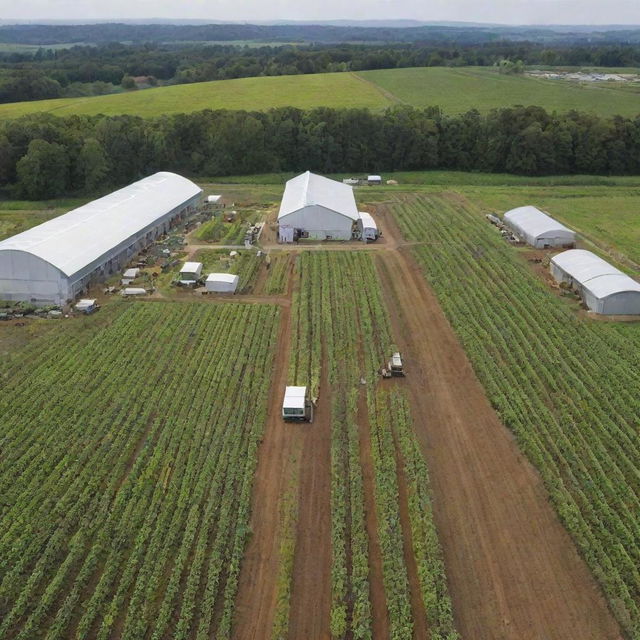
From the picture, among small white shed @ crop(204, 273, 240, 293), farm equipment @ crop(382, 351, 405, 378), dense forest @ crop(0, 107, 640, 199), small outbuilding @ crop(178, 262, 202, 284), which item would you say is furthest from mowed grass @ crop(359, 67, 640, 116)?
farm equipment @ crop(382, 351, 405, 378)

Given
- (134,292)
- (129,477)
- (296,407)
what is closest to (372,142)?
(134,292)

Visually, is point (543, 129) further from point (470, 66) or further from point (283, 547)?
point (470, 66)

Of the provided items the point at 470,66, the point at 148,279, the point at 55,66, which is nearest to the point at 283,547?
the point at 148,279

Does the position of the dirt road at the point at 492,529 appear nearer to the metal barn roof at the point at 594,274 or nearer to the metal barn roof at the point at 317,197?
the metal barn roof at the point at 594,274

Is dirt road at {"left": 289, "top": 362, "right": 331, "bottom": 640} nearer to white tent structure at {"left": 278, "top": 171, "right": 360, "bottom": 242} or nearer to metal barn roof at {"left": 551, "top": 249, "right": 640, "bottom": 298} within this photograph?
metal barn roof at {"left": 551, "top": 249, "right": 640, "bottom": 298}

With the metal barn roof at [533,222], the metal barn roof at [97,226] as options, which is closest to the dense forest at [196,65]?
the metal barn roof at [97,226]
